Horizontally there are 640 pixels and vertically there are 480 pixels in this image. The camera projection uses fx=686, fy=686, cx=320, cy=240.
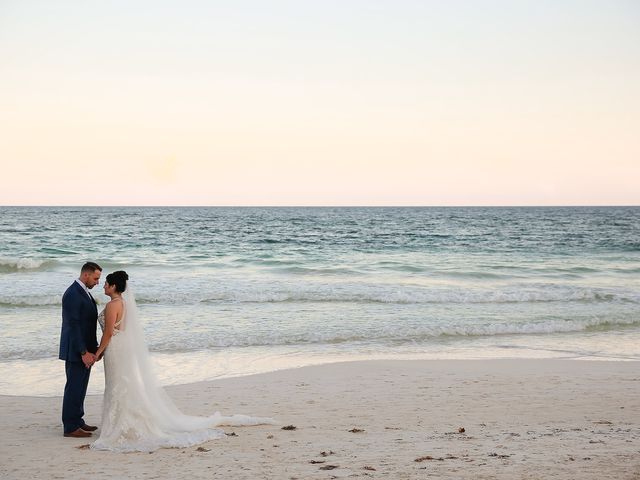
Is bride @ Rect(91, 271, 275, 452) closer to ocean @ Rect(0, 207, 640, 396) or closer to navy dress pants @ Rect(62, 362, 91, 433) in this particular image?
navy dress pants @ Rect(62, 362, 91, 433)

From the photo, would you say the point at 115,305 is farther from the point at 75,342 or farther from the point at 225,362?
the point at 225,362

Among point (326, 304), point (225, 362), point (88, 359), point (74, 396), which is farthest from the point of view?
point (326, 304)

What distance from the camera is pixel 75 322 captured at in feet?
23.1

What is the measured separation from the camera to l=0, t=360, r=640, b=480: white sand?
566 centimetres

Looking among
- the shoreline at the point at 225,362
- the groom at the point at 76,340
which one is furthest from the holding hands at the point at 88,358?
the shoreline at the point at 225,362

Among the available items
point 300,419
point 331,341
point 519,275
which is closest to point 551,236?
point 519,275

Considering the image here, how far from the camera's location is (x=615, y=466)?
542 cm

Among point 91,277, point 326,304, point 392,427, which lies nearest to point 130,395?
point 91,277

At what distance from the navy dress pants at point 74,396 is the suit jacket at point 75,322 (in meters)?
0.12

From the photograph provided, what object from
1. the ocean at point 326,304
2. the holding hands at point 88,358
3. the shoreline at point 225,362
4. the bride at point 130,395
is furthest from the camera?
the ocean at point 326,304

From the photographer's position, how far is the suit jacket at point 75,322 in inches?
277

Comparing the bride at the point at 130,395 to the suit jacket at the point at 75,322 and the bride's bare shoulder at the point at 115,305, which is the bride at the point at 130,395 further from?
the suit jacket at the point at 75,322

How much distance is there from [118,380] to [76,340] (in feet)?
2.07

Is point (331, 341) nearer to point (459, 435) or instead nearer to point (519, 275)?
point (459, 435)
